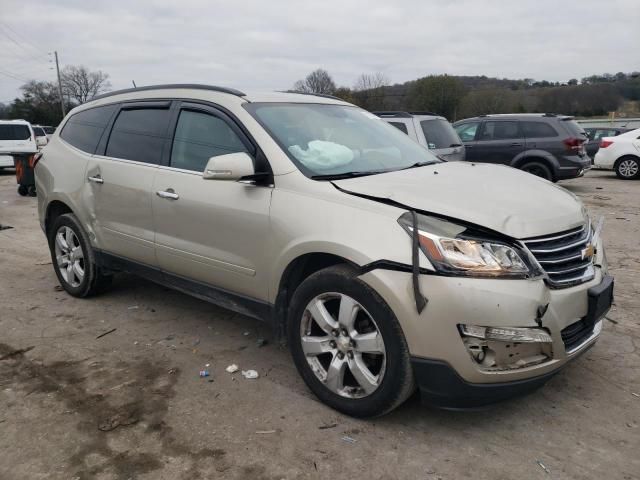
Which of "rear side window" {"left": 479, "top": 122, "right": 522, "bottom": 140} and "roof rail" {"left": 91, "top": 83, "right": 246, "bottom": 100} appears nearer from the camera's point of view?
"roof rail" {"left": 91, "top": 83, "right": 246, "bottom": 100}

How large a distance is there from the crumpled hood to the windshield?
23 cm

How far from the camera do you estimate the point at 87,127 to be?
4.81 m

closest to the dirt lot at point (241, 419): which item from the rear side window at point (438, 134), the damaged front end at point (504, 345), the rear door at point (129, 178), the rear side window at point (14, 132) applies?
the damaged front end at point (504, 345)

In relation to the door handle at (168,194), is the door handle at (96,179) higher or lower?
higher

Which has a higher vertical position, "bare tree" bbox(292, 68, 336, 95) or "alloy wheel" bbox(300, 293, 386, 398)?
"bare tree" bbox(292, 68, 336, 95)

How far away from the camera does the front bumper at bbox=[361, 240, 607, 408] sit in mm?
2457

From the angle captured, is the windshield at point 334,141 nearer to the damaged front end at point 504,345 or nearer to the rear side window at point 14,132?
the damaged front end at point 504,345

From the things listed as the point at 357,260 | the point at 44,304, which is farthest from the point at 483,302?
the point at 44,304

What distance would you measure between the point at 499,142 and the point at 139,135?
9733 mm

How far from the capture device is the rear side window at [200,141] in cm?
355

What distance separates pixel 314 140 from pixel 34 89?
7305 centimetres

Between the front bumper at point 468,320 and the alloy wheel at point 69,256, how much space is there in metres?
3.25

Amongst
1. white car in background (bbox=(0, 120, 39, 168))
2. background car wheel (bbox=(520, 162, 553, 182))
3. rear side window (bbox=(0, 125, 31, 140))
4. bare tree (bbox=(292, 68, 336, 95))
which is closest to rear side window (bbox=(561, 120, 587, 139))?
background car wheel (bbox=(520, 162, 553, 182))

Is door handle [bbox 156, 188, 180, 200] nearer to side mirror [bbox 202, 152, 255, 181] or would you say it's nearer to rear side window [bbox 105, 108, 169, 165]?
rear side window [bbox 105, 108, 169, 165]
